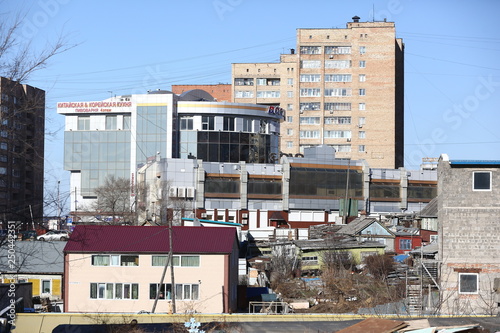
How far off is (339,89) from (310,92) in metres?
4.80

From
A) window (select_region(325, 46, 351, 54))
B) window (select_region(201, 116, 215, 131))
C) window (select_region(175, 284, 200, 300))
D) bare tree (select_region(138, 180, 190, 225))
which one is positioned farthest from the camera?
window (select_region(325, 46, 351, 54))

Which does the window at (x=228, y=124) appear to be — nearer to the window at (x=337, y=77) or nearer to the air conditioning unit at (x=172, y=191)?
the air conditioning unit at (x=172, y=191)

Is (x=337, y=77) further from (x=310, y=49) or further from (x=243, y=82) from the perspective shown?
(x=243, y=82)

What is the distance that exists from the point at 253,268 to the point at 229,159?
150ft

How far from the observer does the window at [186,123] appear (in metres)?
105

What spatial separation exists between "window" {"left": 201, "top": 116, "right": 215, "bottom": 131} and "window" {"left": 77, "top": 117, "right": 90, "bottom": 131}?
16681 mm

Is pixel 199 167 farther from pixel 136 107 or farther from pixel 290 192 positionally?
pixel 136 107

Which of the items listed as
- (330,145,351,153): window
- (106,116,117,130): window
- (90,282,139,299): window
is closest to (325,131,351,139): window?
(330,145,351,153): window

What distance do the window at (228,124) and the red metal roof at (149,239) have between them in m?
63.0

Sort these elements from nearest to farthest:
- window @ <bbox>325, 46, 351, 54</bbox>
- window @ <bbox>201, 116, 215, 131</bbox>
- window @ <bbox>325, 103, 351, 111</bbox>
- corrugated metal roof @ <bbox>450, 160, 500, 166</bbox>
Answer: corrugated metal roof @ <bbox>450, 160, 500, 166</bbox> → window @ <bbox>201, 116, 215, 131</bbox> → window @ <bbox>325, 46, 351, 54</bbox> → window @ <bbox>325, 103, 351, 111</bbox>

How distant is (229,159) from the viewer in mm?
101125

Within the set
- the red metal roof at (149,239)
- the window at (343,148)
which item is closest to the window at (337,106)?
the window at (343,148)

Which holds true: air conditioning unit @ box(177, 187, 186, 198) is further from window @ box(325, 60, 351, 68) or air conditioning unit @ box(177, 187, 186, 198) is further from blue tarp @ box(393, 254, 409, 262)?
window @ box(325, 60, 351, 68)

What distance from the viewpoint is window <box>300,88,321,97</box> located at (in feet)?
418
